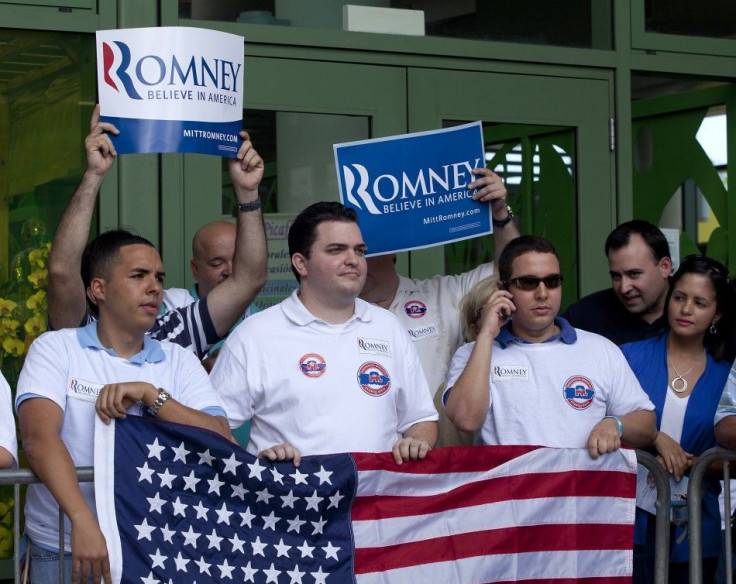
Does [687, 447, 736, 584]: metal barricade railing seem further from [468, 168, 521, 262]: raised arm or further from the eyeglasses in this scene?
[468, 168, 521, 262]: raised arm

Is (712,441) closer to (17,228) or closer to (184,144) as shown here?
(184,144)

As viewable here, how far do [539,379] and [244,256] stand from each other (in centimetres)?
127

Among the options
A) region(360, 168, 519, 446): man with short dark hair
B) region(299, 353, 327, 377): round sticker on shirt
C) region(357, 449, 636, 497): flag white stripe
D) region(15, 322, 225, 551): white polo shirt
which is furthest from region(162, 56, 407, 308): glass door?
region(357, 449, 636, 497): flag white stripe

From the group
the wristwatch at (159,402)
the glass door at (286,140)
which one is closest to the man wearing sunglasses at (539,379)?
the wristwatch at (159,402)

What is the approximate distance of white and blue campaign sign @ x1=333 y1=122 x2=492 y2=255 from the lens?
5277 millimetres

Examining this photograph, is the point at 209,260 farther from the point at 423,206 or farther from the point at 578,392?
the point at 578,392

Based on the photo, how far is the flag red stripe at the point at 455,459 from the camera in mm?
4402

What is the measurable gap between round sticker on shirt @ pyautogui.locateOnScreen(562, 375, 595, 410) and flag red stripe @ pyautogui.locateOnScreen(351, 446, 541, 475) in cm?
25

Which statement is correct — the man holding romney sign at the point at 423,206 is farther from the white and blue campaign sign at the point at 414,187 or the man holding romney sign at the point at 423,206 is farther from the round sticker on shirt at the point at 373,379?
the round sticker on shirt at the point at 373,379

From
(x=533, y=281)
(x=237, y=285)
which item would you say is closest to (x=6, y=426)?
(x=237, y=285)

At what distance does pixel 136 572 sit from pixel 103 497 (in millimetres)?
263

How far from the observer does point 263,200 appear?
6301 mm

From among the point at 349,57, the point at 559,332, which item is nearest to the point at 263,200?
the point at 349,57

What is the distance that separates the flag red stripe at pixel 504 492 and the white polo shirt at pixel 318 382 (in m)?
0.21
